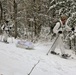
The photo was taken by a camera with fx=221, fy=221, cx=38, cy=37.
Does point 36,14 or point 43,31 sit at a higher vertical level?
point 36,14

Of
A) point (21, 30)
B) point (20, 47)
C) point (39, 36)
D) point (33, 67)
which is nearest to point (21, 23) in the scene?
point (21, 30)

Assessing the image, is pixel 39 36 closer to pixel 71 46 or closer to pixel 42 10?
pixel 42 10

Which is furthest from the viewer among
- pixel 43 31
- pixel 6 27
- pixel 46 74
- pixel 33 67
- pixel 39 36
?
pixel 43 31

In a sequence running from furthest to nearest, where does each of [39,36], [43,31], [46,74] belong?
[43,31], [39,36], [46,74]

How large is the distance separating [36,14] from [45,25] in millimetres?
1849

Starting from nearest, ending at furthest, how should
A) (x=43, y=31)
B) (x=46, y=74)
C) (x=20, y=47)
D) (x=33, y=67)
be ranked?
(x=46, y=74) < (x=33, y=67) < (x=20, y=47) < (x=43, y=31)

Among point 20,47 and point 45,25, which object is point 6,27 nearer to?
point 20,47

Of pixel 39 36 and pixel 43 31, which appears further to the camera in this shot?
pixel 43 31

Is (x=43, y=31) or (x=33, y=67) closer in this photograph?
(x=33, y=67)

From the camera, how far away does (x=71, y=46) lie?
680 inches

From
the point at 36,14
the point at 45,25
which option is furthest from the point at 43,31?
the point at 36,14

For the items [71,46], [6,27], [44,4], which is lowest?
[71,46]

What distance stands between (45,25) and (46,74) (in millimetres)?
17245

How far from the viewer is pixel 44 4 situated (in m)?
24.3
